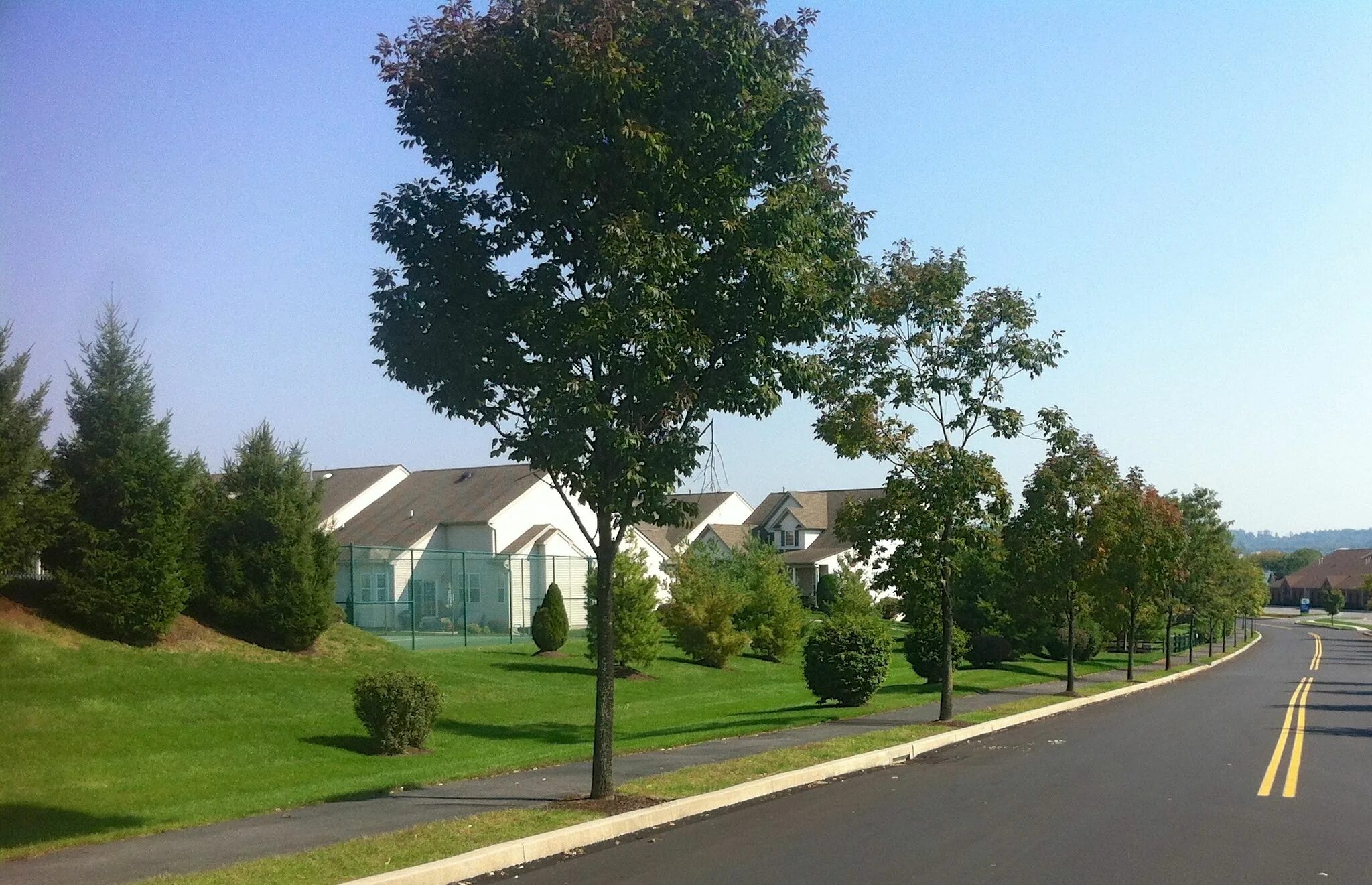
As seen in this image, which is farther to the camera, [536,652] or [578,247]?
[536,652]

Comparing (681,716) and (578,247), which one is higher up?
(578,247)

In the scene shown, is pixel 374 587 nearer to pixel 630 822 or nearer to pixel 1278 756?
pixel 1278 756

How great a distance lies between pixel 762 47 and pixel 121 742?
12.9 meters

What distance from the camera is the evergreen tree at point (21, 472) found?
781 inches

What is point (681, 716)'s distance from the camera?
23922 mm

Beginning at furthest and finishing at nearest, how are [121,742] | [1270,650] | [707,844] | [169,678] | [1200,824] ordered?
[1270,650] → [169,678] → [121,742] → [1200,824] → [707,844]

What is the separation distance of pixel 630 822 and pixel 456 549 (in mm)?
43623

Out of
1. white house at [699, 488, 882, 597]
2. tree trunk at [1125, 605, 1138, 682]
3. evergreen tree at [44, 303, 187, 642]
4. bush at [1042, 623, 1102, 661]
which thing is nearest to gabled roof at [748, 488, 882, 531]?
white house at [699, 488, 882, 597]

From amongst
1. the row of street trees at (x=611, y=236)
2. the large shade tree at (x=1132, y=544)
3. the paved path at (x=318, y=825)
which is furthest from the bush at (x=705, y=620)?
the row of street trees at (x=611, y=236)

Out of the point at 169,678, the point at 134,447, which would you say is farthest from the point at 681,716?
the point at 134,447

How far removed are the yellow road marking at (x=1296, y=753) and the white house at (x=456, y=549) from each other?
2050cm

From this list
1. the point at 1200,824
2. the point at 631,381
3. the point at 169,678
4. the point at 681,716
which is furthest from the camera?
the point at 681,716

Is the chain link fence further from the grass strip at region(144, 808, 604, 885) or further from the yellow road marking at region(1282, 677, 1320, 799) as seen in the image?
the grass strip at region(144, 808, 604, 885)

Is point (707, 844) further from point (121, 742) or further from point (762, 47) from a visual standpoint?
point (121, 742)
